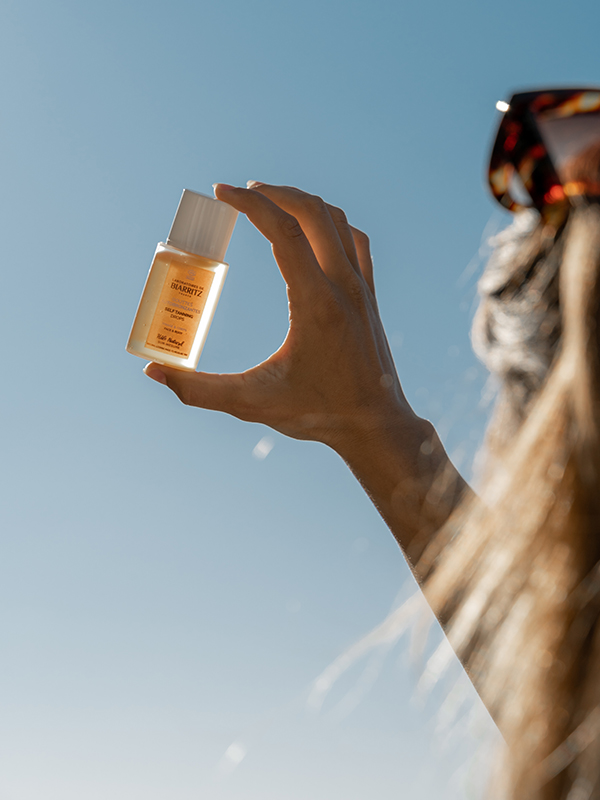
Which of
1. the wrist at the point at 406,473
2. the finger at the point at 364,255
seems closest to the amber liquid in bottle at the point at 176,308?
the finger at the point at 364,255

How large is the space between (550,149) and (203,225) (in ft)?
3.18

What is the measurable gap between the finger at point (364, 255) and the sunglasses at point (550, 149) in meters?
0.52

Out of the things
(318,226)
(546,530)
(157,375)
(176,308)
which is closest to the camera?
(546,530)

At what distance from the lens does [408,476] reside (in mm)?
979

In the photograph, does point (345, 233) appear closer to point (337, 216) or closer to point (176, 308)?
point (337, 216)

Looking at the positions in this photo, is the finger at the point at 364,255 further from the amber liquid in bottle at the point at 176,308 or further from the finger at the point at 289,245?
the amber liquid in bottle at the point at 176,308

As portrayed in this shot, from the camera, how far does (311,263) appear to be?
1.05 meters

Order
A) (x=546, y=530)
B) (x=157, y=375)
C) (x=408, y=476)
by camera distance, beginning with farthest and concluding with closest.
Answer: (x=157, y=375) < (x=408, y=476) < (x=546, y=530)

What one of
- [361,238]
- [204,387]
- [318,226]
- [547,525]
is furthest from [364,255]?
[547,525]

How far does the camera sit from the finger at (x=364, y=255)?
3.94 ft

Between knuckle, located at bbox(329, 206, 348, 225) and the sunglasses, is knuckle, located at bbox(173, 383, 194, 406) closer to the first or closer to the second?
knuckle, located at bbox(329, 206, 348, 225)

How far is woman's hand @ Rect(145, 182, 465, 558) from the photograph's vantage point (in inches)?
39.6

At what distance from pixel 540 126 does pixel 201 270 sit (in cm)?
93

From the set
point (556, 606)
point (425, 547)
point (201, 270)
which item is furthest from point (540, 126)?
point (201, 270)
